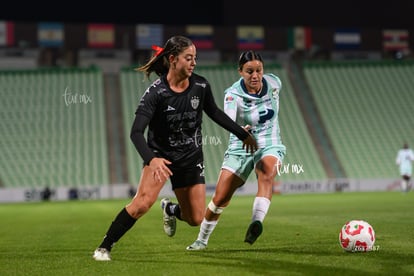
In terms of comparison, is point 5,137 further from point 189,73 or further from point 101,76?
point 189,73

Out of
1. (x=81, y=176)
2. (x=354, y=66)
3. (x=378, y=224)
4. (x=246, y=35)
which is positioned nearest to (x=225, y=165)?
(x=378, y=224)

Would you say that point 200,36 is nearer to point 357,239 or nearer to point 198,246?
point 198,246

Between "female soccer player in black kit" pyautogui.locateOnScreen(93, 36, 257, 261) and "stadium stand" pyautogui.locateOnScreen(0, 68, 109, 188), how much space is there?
1077 inches

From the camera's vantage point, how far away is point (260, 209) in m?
9.01

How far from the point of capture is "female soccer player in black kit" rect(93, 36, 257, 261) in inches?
318

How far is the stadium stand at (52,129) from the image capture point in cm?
3597

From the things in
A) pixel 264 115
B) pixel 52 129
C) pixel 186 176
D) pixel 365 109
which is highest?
pixel 365 109

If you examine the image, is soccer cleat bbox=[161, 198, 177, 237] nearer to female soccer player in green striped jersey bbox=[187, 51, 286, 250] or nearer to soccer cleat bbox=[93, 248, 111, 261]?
female soccer player in green striped jersey bbox=[187, 51, 286, 250]

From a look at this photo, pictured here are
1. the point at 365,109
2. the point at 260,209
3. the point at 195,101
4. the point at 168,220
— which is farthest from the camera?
the point at 365,109

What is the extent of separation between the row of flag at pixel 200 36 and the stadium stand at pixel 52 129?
2.37 m

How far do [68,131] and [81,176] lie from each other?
161 inches

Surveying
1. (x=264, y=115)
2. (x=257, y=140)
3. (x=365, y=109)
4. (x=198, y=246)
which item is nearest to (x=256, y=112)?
(x=264, y=115)

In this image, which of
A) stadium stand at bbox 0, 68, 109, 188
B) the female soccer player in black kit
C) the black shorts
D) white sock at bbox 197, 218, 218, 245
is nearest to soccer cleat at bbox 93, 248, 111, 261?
the female soccer player in black kit

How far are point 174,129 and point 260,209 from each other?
5.10 feet
